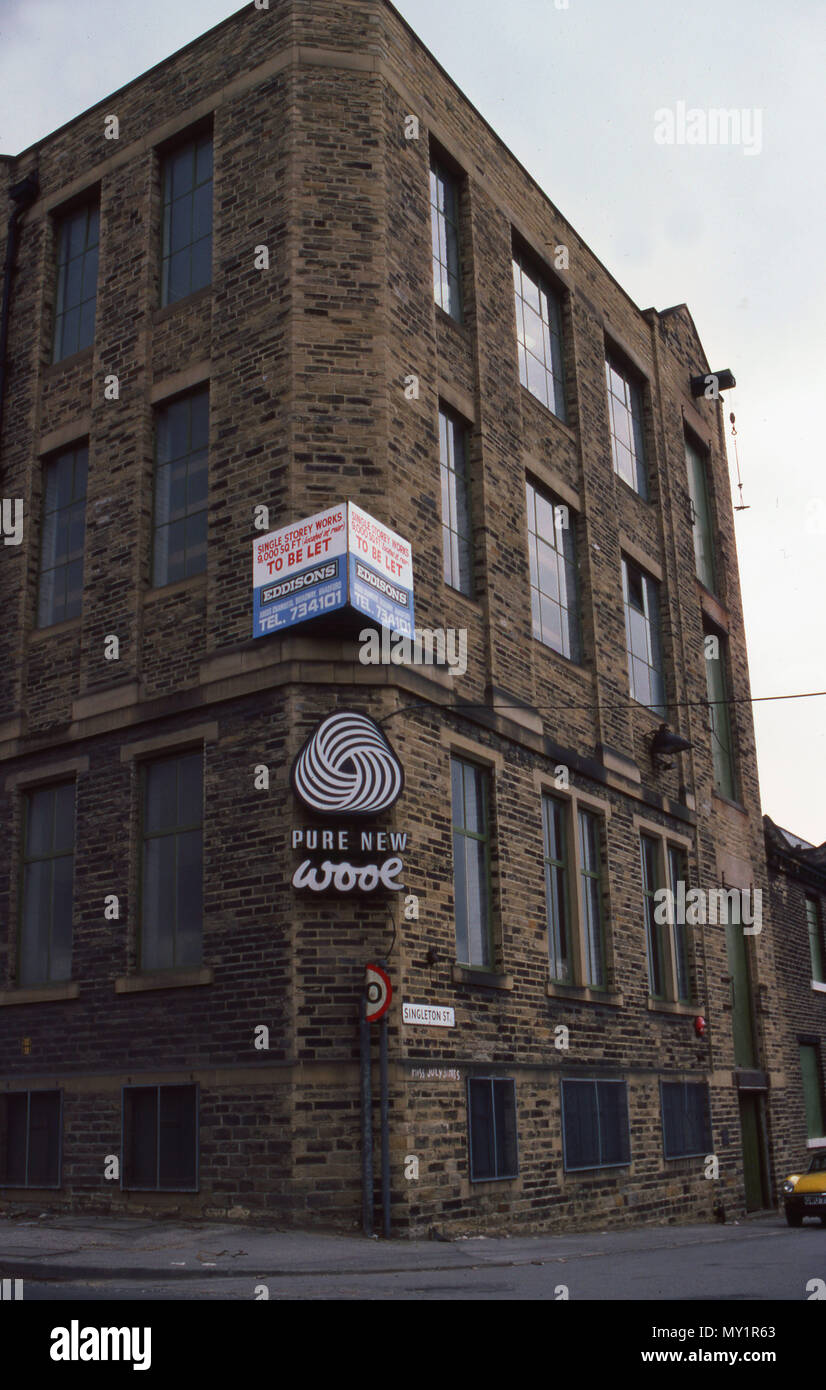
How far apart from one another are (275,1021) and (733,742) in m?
14.8

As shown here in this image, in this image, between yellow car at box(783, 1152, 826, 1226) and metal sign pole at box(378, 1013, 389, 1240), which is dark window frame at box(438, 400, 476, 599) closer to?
metal sign pole at box(378, 1013, 389, 1240)

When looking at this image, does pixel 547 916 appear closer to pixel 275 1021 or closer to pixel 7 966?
pixel 275 1021

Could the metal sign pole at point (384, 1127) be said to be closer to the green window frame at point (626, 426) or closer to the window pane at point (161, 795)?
the window pane at point (161, 795)

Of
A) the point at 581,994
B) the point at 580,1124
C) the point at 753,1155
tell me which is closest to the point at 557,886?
the point at 581,994

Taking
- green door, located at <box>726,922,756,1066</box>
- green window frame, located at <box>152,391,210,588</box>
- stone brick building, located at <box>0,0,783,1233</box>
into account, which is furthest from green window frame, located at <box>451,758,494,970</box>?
green door, located at <box>726,922,756,1066</box>

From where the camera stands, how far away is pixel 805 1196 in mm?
16969

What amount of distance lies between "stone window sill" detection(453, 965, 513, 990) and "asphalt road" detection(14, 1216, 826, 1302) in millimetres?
3019

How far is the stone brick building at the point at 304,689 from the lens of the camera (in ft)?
43.7

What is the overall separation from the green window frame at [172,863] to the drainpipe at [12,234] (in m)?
7.09

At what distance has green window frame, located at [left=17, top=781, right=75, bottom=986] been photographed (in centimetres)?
1552

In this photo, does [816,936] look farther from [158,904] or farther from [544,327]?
[158,904]

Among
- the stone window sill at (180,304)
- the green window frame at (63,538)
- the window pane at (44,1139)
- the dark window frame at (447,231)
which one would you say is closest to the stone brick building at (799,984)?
the dark window frame at (447,231)
